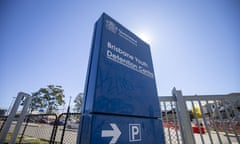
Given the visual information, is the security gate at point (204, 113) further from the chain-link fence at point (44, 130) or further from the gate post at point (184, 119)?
the chain-link fence at point (44, 130)

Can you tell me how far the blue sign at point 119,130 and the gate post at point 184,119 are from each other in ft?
1.88

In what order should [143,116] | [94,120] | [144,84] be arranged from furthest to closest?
[144,84], [143,116], [94,120]

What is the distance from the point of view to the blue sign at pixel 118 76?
2.60 ft

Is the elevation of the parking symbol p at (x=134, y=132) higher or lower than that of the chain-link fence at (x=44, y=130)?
higher

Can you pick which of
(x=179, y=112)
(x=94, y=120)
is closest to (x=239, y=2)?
(x=179, y=112)

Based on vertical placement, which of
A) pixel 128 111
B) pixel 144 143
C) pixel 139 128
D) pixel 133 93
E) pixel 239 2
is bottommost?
pixel 144 143

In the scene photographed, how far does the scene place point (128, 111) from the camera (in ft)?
2.94

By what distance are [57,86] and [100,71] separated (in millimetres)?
23325

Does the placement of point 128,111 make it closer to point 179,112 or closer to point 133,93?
point 133,93

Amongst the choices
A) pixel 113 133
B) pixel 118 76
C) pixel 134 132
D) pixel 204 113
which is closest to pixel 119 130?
pixel 113 133

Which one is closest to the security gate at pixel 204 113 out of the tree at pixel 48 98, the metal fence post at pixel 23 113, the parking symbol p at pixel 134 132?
the parking symbol p at pixel 134 132

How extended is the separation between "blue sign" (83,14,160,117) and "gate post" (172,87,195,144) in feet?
1.85

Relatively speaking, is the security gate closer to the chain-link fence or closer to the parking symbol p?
the parking symbol p

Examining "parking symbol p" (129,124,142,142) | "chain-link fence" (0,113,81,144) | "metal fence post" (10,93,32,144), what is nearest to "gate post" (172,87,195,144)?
"parking symbol p" (129,124,142,142)
